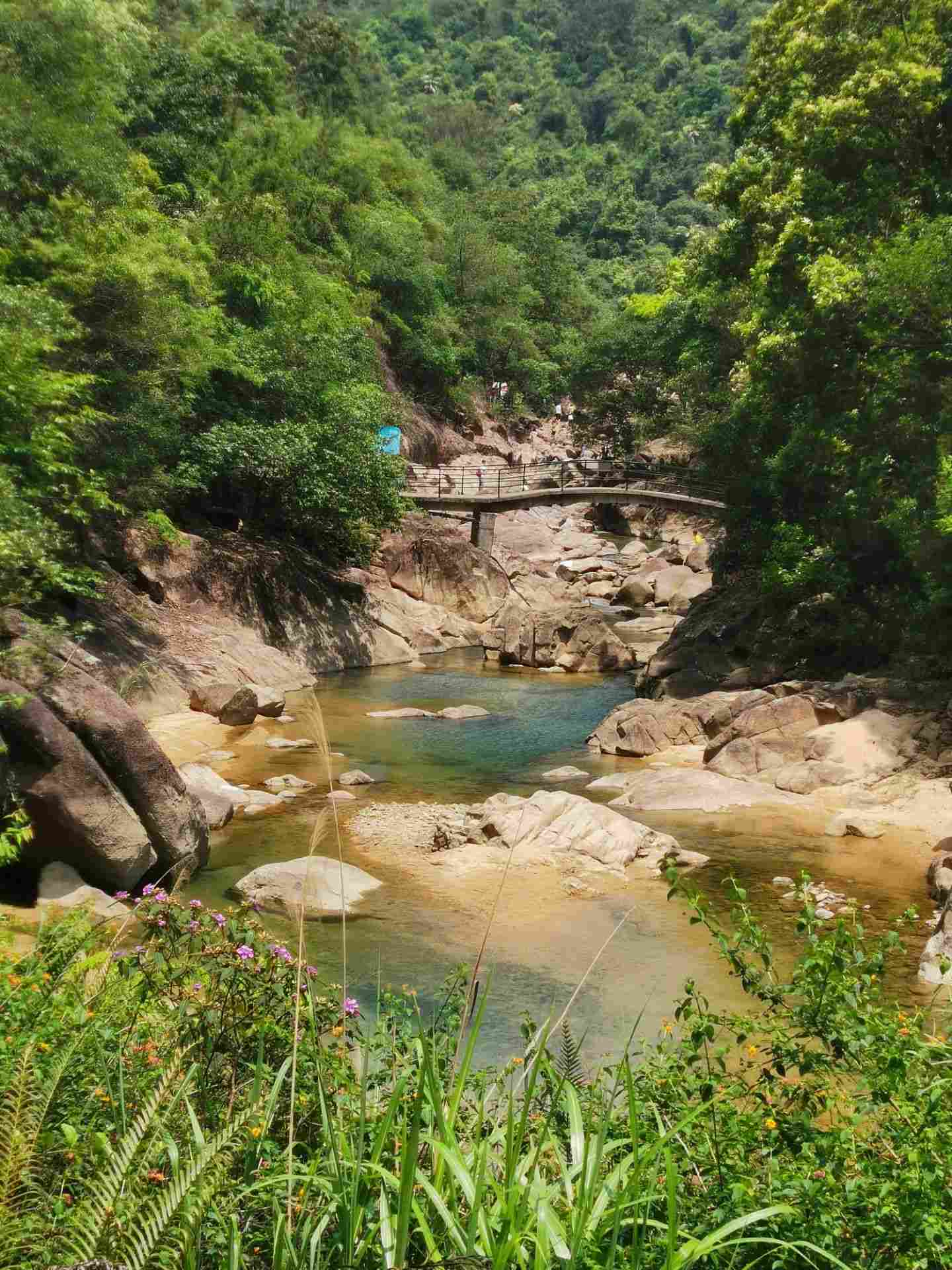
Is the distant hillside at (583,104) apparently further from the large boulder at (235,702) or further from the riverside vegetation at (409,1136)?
the riverside vegetation at (409,1136)

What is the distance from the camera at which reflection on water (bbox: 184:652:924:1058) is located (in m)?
9.34

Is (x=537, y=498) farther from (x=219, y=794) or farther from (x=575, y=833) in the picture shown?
(x=575, y=833)

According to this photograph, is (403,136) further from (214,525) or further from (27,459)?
(27,459)

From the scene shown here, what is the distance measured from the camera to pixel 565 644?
29469 mm

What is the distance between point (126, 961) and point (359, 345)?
1200 inches

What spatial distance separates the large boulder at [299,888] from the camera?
11094 mm

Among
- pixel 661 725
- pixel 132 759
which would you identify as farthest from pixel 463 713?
pixel 132 759

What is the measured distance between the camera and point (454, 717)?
22.2m

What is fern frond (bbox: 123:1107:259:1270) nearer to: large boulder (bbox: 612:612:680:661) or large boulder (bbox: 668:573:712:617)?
large boulder (bbox: 612:612:680:661)

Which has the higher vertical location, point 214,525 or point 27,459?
point 27,459

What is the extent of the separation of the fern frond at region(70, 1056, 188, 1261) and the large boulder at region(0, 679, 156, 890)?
27.8 ft

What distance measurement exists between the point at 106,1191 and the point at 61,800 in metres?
8.81

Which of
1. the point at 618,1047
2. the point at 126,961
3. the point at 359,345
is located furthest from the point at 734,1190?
the point at 359,345

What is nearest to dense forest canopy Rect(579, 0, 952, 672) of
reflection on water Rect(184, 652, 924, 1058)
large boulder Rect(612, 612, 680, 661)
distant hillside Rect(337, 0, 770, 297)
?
large boulder Rect(612, 612, 680, 661)
